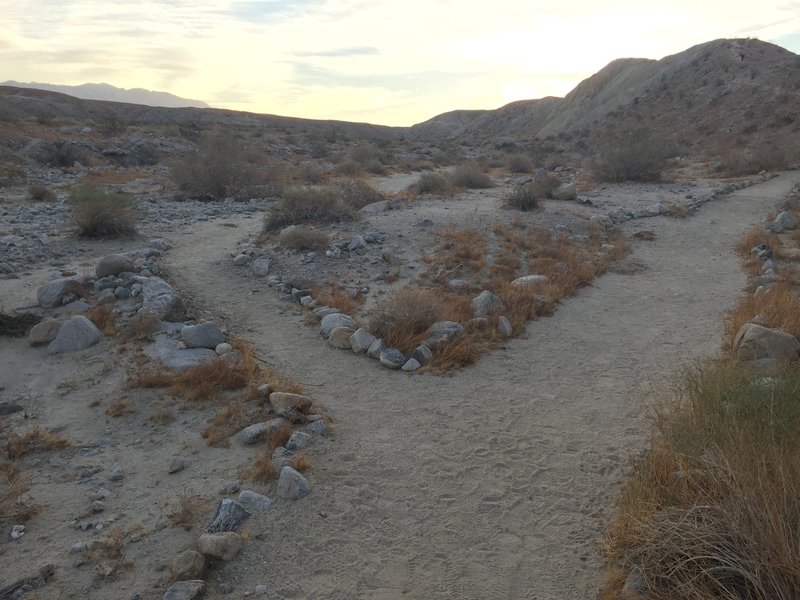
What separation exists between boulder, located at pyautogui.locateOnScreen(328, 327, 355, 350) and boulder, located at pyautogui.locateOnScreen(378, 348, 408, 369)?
62cm

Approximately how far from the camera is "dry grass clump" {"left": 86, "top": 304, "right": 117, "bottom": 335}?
7221mm

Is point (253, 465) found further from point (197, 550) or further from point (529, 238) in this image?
point (529, 238)

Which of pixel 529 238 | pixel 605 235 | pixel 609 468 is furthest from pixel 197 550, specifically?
pixel 605 235

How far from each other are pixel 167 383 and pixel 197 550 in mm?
2694

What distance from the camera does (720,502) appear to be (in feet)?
10.0

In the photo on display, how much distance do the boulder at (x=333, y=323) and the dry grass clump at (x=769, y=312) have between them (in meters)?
4.58

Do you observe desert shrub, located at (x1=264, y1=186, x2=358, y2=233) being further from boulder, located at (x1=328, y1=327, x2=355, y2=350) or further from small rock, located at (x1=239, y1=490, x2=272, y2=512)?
small rock, located at (x1=239, y1=490, x2=272, y2=512)

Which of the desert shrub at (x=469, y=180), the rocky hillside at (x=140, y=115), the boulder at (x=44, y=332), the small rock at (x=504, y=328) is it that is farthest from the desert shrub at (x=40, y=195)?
the rocky hillside at (x=140, y=115)

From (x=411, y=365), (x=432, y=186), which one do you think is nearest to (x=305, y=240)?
(x=411, y=365)

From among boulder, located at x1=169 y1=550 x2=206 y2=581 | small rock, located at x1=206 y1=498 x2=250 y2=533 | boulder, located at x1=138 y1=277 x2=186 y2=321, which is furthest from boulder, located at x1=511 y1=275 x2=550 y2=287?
boulder, located at x1=169 y1=550 x2=206 y2=581

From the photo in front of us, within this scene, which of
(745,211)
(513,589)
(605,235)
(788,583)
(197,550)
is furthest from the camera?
(745,211)

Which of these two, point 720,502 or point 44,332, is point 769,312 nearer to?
point 720,502

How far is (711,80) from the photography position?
145 ft

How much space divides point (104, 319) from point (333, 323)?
2.87 m
